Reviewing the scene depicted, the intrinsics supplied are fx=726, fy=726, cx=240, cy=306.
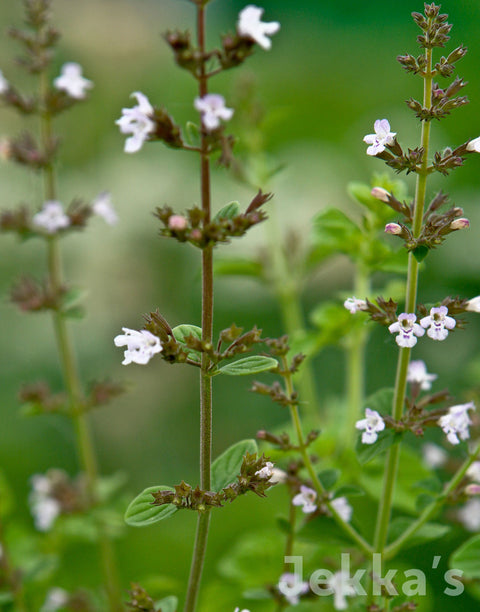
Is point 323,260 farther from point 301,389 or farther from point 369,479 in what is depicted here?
point 369,479

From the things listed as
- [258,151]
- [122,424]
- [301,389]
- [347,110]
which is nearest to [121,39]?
[347,110]

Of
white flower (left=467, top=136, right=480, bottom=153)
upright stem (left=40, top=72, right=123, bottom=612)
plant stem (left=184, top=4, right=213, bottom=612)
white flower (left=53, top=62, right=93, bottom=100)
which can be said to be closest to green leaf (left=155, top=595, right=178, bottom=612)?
plant stem (left=184, top=4, right=213, bottom=612)

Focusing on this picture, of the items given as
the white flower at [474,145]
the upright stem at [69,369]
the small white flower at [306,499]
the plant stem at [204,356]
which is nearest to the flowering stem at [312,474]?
the small white flower at [306,499]

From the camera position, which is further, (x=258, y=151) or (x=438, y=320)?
(x=258, y=151)

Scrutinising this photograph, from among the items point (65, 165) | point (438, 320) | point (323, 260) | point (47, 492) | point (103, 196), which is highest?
point (65, 165)

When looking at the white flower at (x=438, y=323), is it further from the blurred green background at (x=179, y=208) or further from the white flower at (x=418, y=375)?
the blurred green background at (x=179, y=208)

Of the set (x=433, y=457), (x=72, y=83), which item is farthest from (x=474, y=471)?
(x=72, y=83)

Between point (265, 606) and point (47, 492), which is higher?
point (47, 492)
